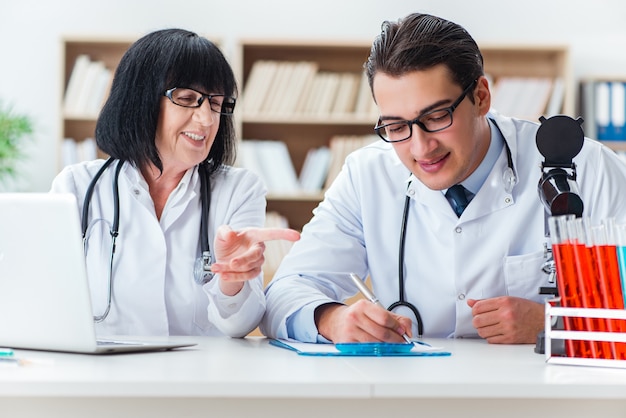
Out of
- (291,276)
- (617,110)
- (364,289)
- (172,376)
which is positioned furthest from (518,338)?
(617,110)

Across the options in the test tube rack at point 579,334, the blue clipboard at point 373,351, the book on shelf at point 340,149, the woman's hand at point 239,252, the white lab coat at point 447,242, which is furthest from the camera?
the book on shelf at point 340,149

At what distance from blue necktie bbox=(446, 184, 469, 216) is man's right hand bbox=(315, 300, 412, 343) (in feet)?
1.45

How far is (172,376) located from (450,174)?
908mm

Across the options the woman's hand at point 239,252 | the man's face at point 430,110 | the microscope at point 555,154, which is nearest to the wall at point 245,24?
the man's face at point 430,110

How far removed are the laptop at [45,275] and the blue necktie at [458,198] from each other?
2.82 ft

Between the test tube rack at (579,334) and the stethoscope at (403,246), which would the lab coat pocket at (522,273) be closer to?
the stethoscope at (403,246)

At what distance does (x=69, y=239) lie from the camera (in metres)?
1.25

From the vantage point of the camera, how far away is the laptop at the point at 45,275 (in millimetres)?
1247

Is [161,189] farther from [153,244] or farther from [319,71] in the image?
[319,71]

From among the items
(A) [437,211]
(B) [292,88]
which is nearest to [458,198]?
(A) [437,211]

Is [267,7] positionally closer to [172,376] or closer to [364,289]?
[364,289]

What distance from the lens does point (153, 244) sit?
201cm

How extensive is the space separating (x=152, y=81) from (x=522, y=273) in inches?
39.4

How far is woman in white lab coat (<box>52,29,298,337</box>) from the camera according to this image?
1974mm
